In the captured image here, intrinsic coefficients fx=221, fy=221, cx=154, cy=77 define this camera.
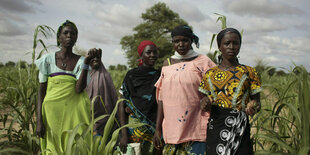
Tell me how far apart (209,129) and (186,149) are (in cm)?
27

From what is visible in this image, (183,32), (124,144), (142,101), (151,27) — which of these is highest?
(151,27)

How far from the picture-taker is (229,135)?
4.27 ft

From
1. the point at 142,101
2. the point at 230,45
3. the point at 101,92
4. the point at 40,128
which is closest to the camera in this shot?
the point at 230,45

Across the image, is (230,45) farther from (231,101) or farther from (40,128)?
(40,128)

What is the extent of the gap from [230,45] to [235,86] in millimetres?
252

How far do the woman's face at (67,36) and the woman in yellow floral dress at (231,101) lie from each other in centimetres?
123

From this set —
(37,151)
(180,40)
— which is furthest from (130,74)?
(37,151)

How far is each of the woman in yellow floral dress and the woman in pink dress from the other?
0.52ft

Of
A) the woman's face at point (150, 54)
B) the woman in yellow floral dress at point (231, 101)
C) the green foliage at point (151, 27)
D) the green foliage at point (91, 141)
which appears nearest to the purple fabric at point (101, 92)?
the woman's face at point (150, 54)

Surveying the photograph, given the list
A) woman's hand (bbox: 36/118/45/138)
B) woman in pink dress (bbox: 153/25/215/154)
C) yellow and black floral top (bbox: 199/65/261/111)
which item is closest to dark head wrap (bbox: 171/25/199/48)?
woman in pink dress (bbox: 153/25/215/154)

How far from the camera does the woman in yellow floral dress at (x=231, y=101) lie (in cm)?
129

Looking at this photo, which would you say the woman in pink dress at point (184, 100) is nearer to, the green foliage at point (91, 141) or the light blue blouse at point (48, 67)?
the green foliage at point (91, 141)

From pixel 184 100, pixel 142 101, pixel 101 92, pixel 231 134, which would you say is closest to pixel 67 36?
pixel 142 101

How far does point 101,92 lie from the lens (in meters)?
2.73
